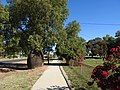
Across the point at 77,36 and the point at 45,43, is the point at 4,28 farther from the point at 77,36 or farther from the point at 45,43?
the point at 77,36

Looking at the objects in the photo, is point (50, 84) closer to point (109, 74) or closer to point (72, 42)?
point (109, 74)

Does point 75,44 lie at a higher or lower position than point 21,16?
lower

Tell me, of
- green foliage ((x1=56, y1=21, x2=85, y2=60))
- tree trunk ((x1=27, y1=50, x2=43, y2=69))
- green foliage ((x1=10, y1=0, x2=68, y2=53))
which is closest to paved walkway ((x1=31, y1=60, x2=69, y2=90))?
green foliage ((x1=10, y1=0, x2=68, y2=53))

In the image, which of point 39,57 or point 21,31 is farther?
point 39,57

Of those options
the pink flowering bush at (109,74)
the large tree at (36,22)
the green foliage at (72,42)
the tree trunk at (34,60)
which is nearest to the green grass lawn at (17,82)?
the pink flowering bush at (109,74)

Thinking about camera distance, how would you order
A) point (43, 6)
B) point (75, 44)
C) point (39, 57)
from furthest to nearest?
point (75, 44), point (39, 57), point (43, 6)

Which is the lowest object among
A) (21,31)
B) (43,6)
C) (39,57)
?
(39,57)


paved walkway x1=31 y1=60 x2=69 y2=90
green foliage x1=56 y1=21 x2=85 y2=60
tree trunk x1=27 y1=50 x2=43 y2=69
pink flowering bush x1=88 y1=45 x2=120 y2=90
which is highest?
green foliage x1=56 y1=21 x2=85 y2=60

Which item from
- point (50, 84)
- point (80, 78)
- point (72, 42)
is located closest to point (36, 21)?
point (72, 42)

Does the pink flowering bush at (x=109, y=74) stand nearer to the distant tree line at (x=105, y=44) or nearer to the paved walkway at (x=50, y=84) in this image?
the paved walkway at (x=50, y=84)

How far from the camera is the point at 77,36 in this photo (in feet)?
168

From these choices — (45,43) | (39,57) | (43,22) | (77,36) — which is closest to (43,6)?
(43,22)

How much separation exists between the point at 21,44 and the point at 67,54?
10.4 metres

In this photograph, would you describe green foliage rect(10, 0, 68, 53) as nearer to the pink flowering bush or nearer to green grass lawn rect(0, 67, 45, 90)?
green grass lawn rect(0, 67, 45, 90)
